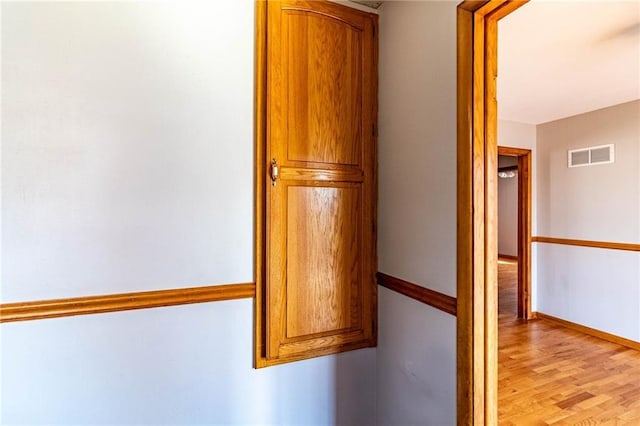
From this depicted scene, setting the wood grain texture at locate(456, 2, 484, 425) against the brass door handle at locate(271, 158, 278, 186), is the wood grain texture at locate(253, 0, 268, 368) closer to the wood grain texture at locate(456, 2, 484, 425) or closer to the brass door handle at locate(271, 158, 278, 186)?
the brass door handle at locate(271, 158, 278, 186)

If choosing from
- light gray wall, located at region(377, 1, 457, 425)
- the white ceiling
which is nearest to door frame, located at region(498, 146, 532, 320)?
the white ceiling

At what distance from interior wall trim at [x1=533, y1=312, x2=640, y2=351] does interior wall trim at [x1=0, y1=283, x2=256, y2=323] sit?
3.65 m

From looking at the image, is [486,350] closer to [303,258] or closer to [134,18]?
[303,258]

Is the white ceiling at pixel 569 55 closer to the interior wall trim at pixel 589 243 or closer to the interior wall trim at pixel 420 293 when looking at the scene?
the interior wall trim at pixel 589 243

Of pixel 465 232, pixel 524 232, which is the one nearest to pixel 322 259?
pixel 465 232

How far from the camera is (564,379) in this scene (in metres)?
2.36

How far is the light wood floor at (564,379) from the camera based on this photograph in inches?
77.0

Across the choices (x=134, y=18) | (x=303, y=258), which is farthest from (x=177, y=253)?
(x=134, y=18)

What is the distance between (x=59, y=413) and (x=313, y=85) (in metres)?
1.75

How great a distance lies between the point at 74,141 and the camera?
1.20m

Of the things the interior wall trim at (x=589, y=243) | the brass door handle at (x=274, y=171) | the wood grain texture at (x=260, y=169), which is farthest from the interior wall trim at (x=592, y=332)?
the brass door handle at (x=274, y=171)

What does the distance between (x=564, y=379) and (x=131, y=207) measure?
3.15 metres

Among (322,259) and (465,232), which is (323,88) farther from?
(465,232)

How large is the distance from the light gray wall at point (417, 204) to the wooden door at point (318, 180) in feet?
0.35
